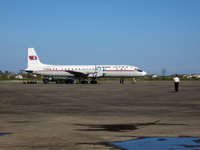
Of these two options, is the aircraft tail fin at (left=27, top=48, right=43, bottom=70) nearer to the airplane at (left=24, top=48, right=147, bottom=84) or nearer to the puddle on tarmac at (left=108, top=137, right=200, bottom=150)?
the airplane at (left=24, top=48, right=147, bottom=84)

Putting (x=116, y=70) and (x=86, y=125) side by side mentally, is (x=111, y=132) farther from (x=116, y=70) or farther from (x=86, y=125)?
(x=116, y=70)

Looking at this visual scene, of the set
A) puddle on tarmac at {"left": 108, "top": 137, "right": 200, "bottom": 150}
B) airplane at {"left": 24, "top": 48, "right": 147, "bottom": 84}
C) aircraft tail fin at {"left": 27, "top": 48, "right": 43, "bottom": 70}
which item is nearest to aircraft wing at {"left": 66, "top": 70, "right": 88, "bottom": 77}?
airplane at {"left": 24, "top": 48, "right": 147, "bottom": 84}

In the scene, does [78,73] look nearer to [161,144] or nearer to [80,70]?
[80,70]

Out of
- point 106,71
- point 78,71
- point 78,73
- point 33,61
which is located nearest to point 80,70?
point 78,71

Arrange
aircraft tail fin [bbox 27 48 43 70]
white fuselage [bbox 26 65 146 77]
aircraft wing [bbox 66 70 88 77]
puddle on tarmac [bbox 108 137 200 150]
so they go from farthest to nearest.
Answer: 1. aircraft tail fin [bbox 27 48 43 70]
2. aircraft wing [bbox 66 70 88 77]
3. white fuselage [bbox 26 65 146 77]
4. puddle on tarmac [bbox 108 137 200 150]

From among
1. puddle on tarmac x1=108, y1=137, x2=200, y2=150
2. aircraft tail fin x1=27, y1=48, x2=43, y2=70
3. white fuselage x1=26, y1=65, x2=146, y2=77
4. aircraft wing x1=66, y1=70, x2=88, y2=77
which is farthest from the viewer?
aircraft tail fin x1=27, y1=48, x2=43, y2=70

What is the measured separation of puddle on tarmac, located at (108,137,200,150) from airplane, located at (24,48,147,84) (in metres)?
62.0

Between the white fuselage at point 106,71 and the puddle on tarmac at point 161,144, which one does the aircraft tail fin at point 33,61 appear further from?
the puddle on tarmac at point 161,144

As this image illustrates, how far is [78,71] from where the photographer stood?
7338 centimetres

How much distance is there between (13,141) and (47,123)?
12.1 ft

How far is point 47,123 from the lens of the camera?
12.2 metres

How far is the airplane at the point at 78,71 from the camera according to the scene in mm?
71250

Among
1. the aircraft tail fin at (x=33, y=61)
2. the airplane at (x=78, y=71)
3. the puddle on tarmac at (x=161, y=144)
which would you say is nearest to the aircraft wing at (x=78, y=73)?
the airplane at (x=78, y=71)

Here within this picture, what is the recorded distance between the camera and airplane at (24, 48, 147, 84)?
234ft
